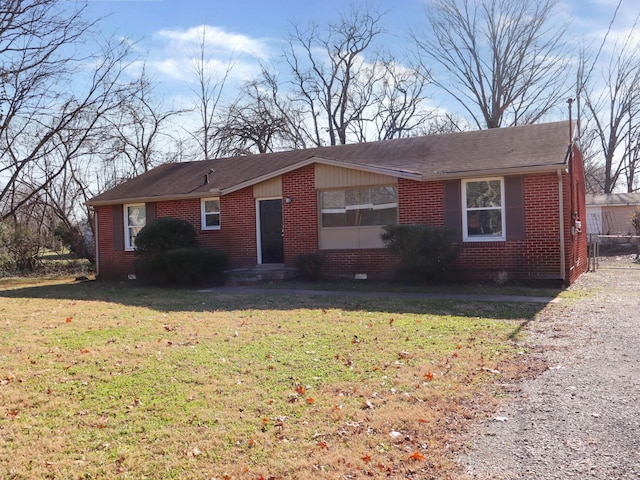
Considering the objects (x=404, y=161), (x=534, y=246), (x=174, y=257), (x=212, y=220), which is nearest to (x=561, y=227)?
(x=534, y=246)

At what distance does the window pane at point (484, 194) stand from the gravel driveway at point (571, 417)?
553cm

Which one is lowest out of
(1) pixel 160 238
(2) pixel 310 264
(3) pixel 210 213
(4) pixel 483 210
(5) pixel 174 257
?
(2) pixel 310 264

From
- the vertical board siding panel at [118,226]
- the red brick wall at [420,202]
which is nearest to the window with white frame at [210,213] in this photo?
the vertical board siding panel at [118,226]

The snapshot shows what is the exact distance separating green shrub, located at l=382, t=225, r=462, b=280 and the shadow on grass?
112cm

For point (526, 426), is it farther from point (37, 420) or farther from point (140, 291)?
point (140, 291)

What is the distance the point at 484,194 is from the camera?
12492 mm

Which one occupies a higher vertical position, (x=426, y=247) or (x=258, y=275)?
(x=426, y=247)

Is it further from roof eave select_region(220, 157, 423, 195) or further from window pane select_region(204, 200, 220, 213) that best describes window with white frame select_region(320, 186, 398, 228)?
window pane select_region(204, 200, 220, 213)

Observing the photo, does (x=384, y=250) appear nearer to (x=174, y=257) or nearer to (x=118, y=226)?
(x=174, y=257)

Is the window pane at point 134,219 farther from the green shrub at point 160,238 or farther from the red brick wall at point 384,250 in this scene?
the green shrub at point 160,238

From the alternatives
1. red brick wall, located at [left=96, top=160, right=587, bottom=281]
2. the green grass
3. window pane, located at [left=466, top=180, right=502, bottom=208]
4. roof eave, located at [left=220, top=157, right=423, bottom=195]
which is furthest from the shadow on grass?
roof eave, located at [left=220, top=157, right=423, bottom=195]

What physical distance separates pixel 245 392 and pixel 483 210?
931 cm

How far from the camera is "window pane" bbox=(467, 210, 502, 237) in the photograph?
1243cm

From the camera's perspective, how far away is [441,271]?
12094mm
